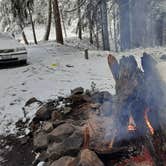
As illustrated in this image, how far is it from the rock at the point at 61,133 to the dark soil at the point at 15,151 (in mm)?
672

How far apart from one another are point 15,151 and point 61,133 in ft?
4.49

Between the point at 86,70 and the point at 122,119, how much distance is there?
717 cm

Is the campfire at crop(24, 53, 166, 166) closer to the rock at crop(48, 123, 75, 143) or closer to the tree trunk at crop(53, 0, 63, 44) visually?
the rock at crop(48, 123, 75, 143)

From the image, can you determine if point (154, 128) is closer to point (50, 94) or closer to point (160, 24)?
point (50, 94)

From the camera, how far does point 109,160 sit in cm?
567

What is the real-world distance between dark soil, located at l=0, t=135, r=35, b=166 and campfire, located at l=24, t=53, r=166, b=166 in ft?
0.98

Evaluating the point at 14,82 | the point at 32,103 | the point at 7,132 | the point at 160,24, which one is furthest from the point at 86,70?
the point at 160,24

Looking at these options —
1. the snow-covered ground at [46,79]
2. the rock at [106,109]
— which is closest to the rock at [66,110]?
the rock at [106,109]

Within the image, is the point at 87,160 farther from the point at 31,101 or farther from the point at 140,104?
the point at 31,101

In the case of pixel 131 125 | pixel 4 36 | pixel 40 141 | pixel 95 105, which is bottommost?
pixel 40 141

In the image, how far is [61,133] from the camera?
6.54 meters

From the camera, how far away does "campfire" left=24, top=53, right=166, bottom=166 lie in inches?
204

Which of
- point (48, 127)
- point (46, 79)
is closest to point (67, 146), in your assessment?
point (48, 127)

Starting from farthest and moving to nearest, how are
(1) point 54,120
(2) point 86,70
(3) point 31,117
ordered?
(2) point 86,70 < (3) point 31,117 < (1) point 54,120
